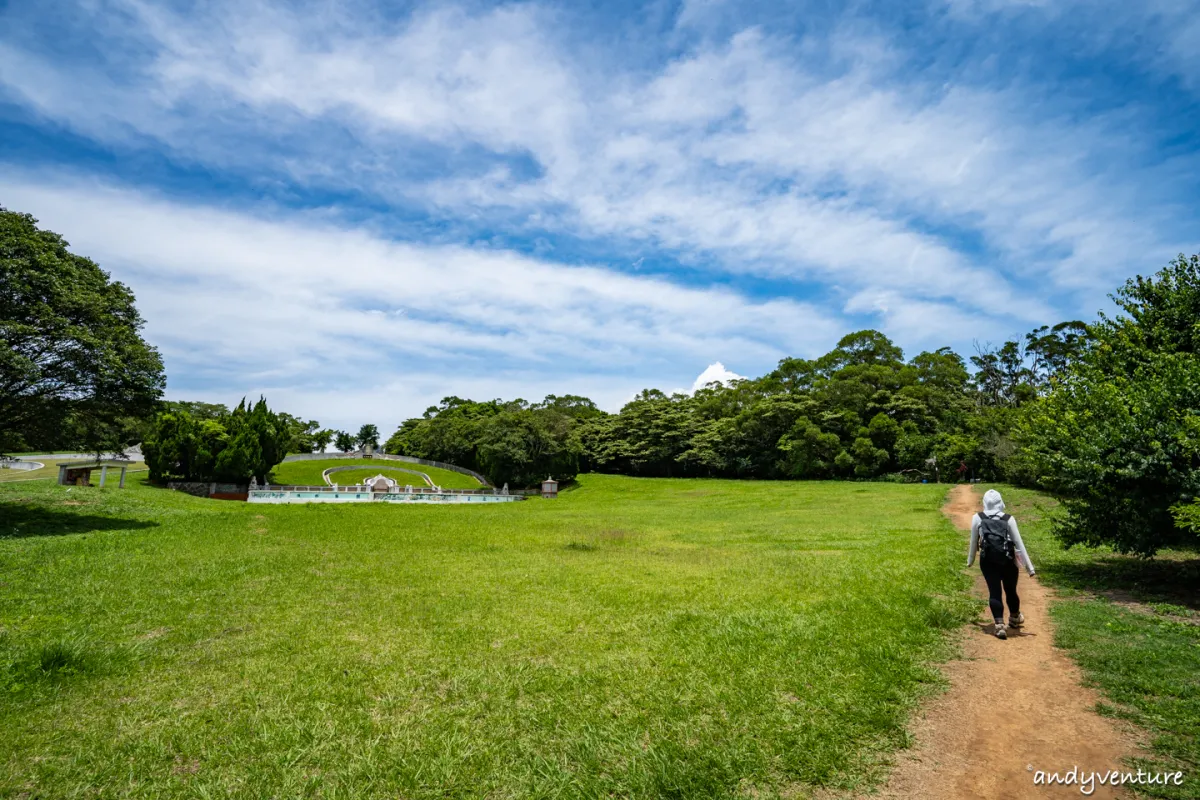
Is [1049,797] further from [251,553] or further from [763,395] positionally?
[763,395]

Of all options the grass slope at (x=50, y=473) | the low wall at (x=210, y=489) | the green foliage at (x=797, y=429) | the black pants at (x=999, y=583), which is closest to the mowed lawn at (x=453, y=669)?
the black pants at (x=999, y=583)

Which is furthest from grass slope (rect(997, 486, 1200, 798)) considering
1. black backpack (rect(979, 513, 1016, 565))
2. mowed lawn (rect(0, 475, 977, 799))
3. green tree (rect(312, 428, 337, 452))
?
green tree (rect(312, 428, 337, 452))

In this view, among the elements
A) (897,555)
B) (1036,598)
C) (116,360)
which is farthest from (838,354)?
(116,360)

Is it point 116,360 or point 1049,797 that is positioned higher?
point 116,360

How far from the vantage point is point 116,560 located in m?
12.8

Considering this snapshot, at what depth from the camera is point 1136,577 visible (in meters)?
11.5

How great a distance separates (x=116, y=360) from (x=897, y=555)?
2144cm

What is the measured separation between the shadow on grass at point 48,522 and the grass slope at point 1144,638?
21304mm

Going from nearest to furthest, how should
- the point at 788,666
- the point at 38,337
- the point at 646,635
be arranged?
the point at 788,666 < the point at 646,635 < the point at 38,337

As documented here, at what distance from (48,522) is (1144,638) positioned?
81.7ft

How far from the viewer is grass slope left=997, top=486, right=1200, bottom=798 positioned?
472cm

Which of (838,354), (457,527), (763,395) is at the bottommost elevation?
(457,527)

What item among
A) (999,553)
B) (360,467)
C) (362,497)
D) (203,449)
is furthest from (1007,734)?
(360,467)

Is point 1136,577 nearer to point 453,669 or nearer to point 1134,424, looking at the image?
point 1134,424
